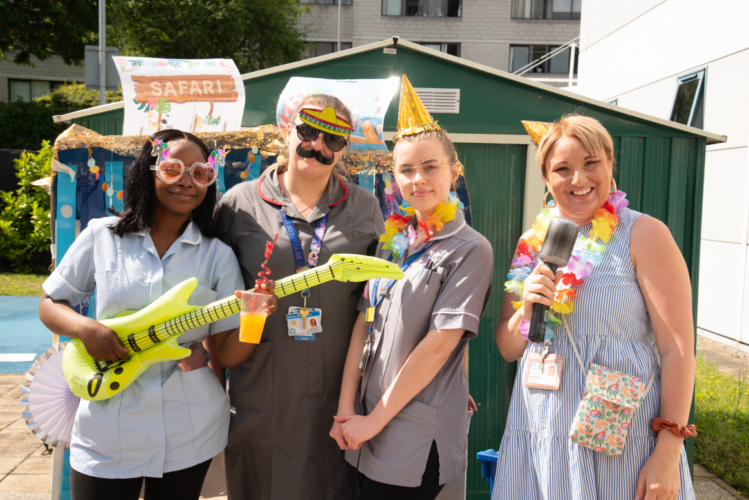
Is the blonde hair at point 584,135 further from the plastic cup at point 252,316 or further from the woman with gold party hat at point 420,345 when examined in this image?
the plastic cup at point 252,316

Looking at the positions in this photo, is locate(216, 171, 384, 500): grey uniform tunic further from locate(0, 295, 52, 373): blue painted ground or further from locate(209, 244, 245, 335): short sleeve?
locate(0, 295, 52, 373): blue painted ground

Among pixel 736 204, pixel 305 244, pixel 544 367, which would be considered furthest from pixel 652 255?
pixel 736 204

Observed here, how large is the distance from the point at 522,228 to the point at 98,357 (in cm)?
267

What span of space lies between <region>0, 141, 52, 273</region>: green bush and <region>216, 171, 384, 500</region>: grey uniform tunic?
32.1 ft

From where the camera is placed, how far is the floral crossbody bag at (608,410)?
60.4 inches

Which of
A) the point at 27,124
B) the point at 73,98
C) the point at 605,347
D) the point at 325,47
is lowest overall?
the point at 605,347

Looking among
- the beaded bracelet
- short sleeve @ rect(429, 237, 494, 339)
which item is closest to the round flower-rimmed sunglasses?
short sleeve @ rect(429, 237, 494, 339)

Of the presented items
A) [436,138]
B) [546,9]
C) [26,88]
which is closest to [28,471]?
[436,138]

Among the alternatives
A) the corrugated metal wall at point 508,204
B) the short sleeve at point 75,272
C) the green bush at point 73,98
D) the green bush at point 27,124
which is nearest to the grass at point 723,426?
the corrugated metal wall at point 508,204

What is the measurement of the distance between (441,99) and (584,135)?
1.89 m

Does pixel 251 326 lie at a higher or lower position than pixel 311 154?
lower

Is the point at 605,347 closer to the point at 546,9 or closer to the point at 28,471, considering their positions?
the point at 28,471

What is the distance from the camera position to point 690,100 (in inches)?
314

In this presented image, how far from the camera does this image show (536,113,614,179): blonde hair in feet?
5.45
